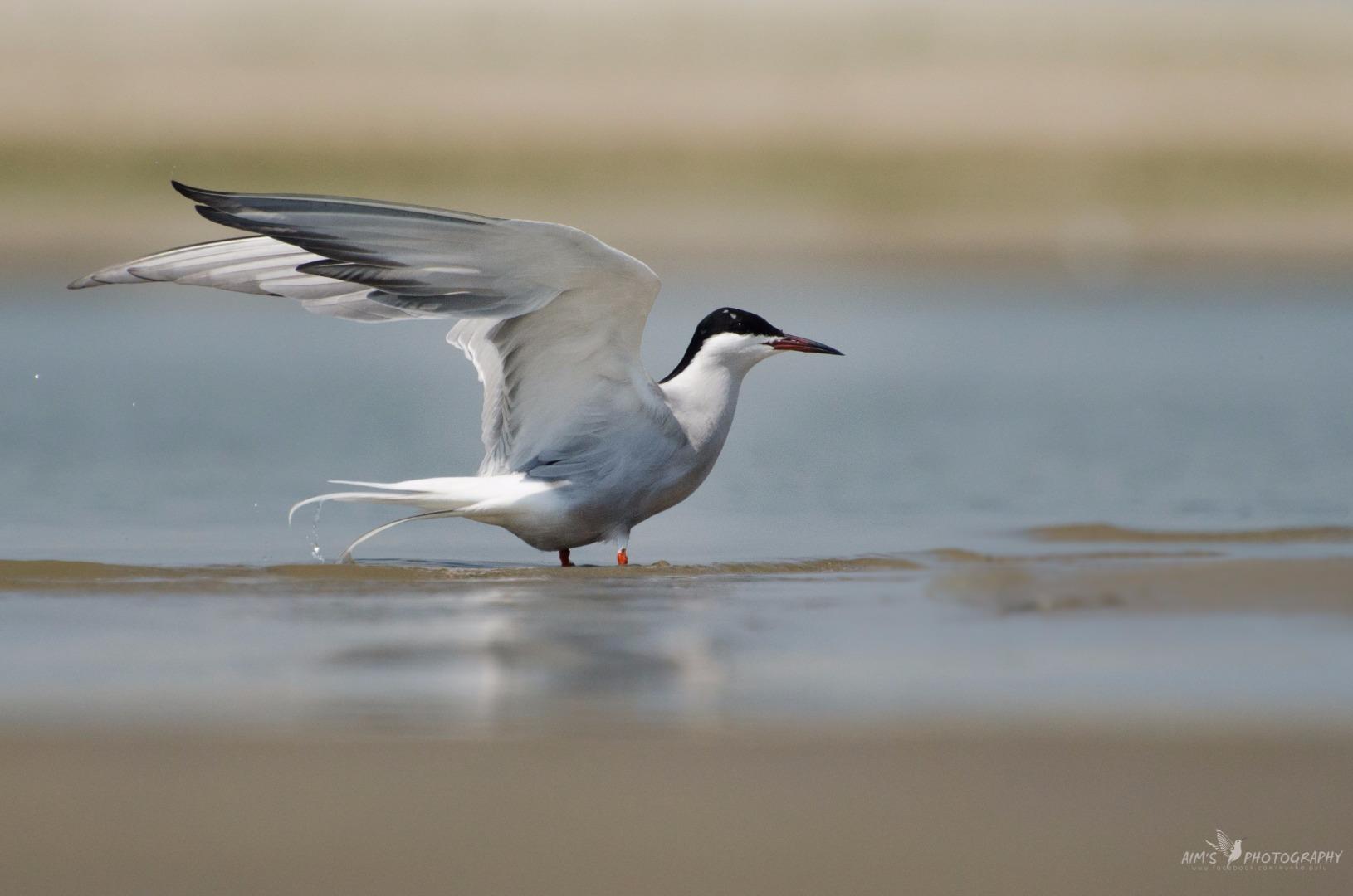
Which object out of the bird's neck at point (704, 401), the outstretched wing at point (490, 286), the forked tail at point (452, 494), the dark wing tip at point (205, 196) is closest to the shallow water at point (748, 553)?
the forked tail at point (452, 494)

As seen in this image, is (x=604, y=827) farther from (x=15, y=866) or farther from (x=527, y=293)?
(x=527, y=293)

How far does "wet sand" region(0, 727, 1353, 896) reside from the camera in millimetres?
3543

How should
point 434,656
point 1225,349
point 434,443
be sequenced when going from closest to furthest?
point 434,656, point 434,443, point 1225,349

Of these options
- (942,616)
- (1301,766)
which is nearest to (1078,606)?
(942,616)

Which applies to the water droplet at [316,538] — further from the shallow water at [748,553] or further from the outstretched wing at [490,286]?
the outstretched wing at [490,286]

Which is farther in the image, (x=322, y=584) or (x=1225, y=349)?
(x=1225, y=349)

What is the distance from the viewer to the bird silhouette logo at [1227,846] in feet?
11.9

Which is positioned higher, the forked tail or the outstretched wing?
the outstretched wing

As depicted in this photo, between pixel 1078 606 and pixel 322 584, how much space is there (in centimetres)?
236

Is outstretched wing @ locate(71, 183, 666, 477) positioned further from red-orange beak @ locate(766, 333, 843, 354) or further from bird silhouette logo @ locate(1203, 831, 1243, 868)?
bird silhouette logo @ locate(1203, 831, 1243, 868)

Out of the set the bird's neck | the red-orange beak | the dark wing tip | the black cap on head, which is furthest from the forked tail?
the dark wing tip

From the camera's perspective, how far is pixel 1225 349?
1445 cm

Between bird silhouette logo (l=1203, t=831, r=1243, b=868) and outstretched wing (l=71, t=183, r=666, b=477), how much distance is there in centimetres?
310

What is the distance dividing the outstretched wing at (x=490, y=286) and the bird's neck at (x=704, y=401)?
18 centimetres
